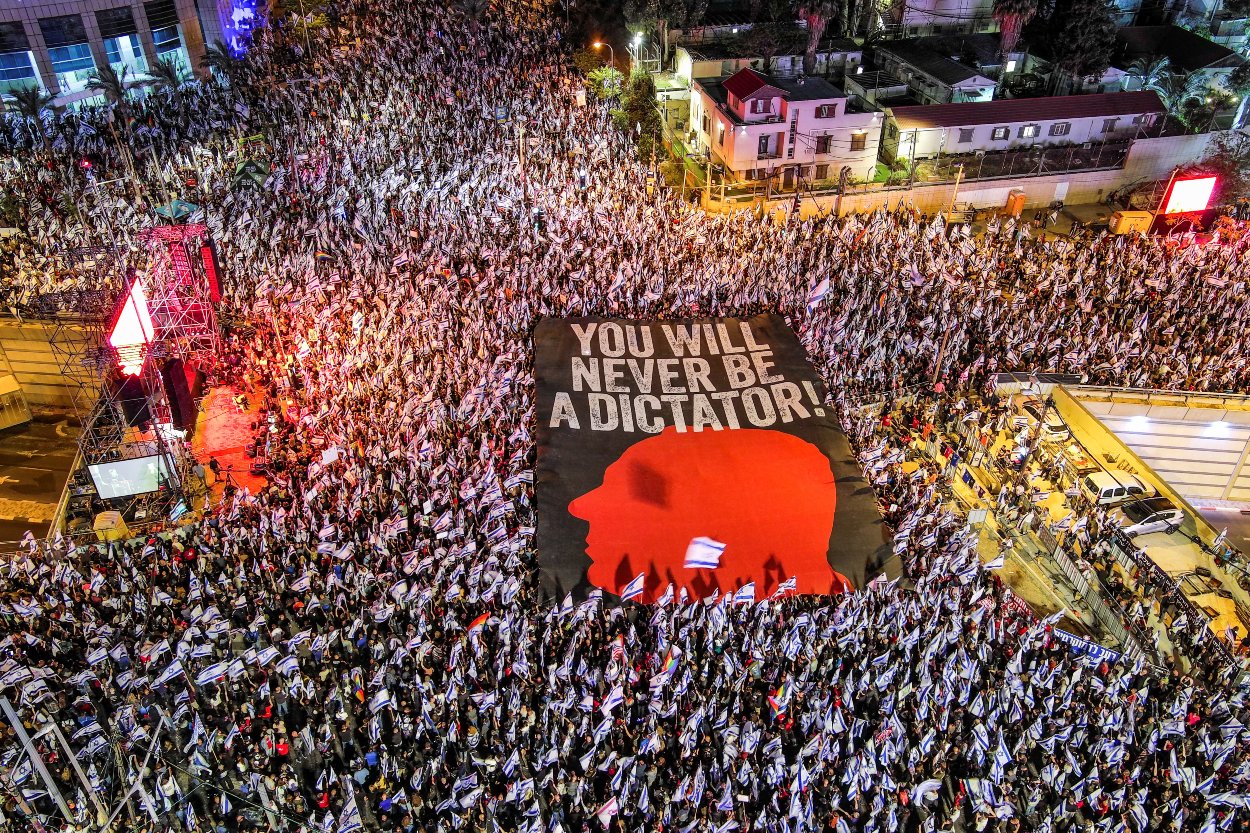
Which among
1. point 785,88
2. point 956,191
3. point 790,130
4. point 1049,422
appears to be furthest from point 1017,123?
point 1049,422

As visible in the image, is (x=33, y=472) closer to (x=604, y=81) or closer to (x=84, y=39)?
(x=604, y=81)

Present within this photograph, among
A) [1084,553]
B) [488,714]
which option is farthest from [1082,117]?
[488,714]

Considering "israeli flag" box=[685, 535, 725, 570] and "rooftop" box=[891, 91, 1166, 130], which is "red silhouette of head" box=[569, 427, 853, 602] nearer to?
"israeli flag" box=[685, 535, 725, 570]

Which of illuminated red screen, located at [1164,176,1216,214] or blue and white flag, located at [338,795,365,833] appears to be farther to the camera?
illuminated red screen, located at [1164,176,1216,214]

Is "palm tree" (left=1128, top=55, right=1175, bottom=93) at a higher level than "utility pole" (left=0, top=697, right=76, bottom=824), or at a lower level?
higher

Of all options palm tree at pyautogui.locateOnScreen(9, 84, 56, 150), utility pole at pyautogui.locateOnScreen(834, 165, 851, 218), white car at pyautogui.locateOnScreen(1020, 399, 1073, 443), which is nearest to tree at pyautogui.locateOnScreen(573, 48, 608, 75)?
utility pole at pyautogui.locateOnScreen(834, 165, 851, 218)
